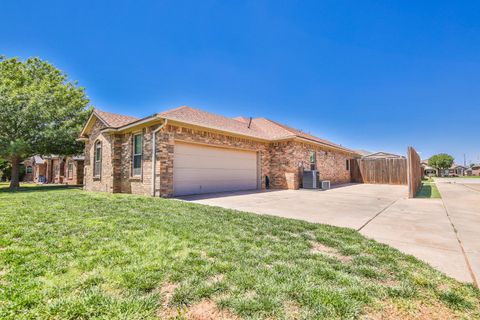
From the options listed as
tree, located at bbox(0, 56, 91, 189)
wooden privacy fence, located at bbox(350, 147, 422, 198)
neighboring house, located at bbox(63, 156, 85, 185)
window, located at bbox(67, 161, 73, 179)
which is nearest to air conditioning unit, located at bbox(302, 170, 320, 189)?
wooden privacy fence, located at bbox(350, 147, 422, 198)

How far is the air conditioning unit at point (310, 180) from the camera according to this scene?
517 inches

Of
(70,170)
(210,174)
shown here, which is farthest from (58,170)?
(210,174)

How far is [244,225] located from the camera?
463 centimetres

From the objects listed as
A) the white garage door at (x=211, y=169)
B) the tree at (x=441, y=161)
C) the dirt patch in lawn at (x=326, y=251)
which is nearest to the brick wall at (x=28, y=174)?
the white garage door at (x=211, y=169)

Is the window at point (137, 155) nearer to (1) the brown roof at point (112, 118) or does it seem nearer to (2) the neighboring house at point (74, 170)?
(1) the brown roof at point (112, 118)

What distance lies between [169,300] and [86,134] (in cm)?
1447

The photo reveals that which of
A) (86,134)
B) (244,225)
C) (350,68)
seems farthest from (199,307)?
(86,134)

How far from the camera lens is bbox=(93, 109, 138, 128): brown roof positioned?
1123 centimetres

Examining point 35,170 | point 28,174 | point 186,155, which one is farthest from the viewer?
point 28,174

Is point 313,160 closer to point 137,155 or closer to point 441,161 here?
point 137,155

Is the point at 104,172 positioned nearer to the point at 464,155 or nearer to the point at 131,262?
the point at 131,262

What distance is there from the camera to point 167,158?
9023 mm

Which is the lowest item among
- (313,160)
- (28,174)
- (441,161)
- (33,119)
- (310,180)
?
(310,180)

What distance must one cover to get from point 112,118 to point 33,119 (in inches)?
239
